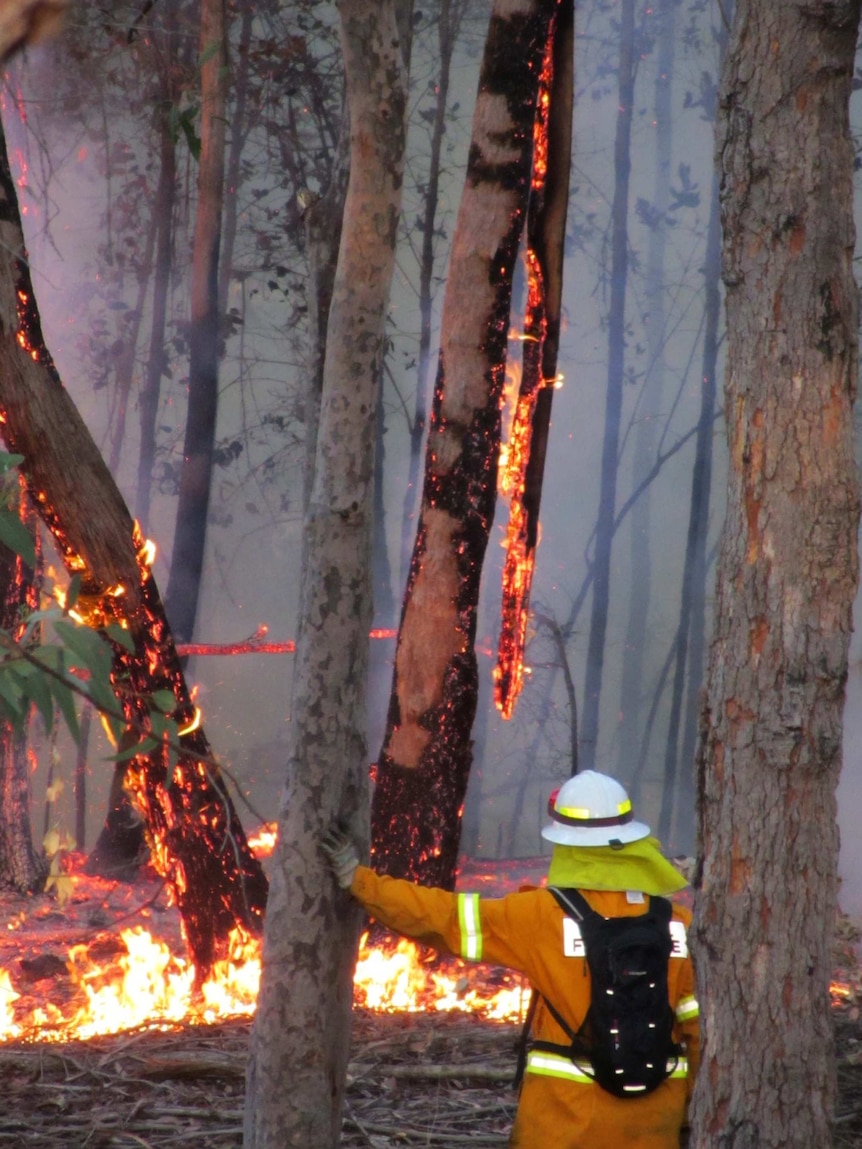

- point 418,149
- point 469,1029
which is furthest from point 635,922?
point 418,149

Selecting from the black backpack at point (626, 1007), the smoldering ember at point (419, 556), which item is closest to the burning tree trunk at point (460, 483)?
the smoldering ember at point (419, 556)

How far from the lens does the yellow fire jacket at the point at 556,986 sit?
8.77 feet

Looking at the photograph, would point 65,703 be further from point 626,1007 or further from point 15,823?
point 15,823

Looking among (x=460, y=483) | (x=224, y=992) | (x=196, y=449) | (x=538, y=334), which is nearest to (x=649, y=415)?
(x=196, y=449)

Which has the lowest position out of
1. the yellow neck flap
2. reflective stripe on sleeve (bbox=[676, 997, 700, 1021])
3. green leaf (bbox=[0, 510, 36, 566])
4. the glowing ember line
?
reflective stripe on sleeve (bbox=[676, 997, 700, 1021])

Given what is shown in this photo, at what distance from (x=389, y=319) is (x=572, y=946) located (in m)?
7.10

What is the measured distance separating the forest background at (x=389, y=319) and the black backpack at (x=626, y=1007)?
6.35 m

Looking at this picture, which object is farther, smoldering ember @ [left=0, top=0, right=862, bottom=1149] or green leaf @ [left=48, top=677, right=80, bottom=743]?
smoldering ember @ [left=0, top=0, right=862, bottom=1149]

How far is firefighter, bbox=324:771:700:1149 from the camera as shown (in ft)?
8.78

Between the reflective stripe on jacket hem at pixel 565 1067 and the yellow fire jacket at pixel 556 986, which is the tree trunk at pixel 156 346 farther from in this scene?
the reflective stripe on jacket hem at pixel 565 1067

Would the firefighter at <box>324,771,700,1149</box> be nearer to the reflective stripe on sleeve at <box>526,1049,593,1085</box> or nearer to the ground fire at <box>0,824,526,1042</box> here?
the reflective stripe on sleeve at <box>526,1049,593,1085</box>

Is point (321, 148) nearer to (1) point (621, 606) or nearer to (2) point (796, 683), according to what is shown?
(1) point (621, 606)

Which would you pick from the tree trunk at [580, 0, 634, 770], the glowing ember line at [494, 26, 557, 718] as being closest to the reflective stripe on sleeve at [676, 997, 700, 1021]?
the glowing ember line at [494, 26, 557, 718]

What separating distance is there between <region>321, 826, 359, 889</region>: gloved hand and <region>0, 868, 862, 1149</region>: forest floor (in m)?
0.59
